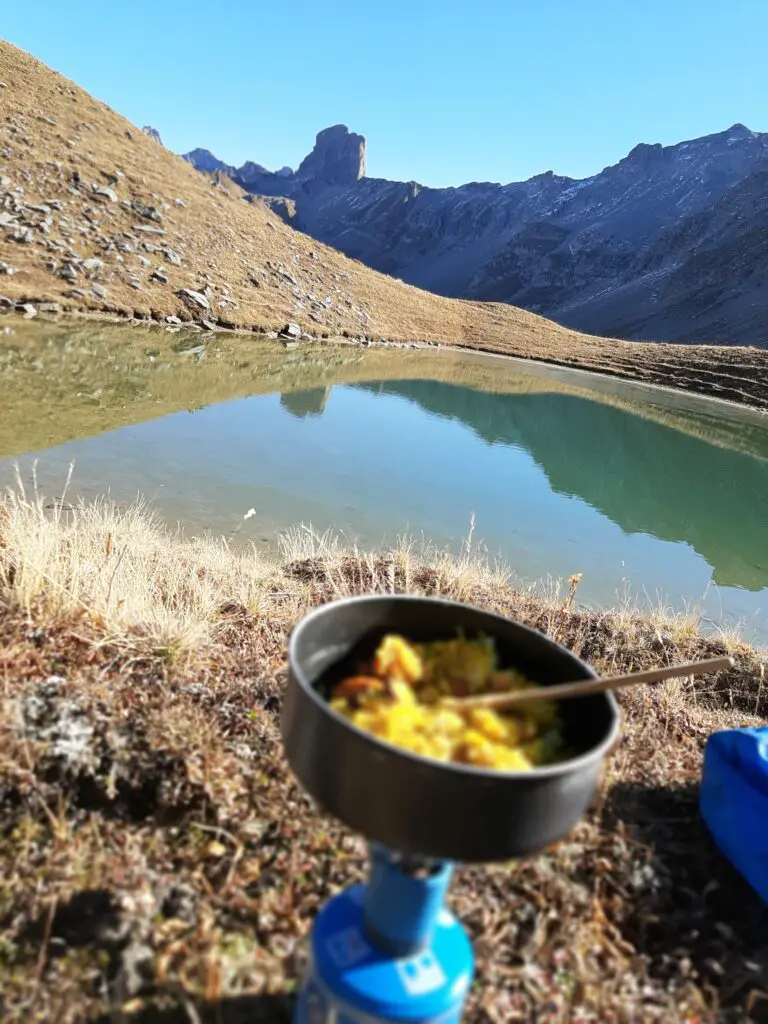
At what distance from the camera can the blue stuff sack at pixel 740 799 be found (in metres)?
2.96

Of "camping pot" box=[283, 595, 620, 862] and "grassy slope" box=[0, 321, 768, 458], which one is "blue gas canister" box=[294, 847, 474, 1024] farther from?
"grassy slope" box=[0, 321, 768, 458]

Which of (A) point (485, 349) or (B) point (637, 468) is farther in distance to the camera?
(A) point (485, 349)

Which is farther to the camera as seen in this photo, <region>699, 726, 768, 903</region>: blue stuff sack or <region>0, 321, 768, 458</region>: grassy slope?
<region>0, 321, 768, 458</region>: grassy slope

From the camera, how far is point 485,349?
174 ft

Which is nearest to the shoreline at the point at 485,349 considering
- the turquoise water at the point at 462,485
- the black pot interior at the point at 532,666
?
the turquoise water at the point at 462,485

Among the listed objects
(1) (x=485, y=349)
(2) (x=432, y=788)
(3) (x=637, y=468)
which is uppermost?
(1) (x=485, y=349)

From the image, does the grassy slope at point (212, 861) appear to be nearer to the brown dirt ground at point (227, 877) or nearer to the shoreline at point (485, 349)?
the brown dirt ground at point (227, 877)

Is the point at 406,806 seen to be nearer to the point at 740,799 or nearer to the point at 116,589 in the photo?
the point at 740,799

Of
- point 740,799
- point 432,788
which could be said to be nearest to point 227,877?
point 432,788

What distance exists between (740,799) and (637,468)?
17.5m

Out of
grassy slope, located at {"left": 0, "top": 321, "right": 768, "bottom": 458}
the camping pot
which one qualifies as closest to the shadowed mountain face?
grassy slope, located at {"left": 0, "top": 321, "right": 768, "bottom": 458}

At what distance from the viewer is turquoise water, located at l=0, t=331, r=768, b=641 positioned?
989cm

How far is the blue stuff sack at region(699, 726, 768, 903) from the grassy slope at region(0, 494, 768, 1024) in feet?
0.45

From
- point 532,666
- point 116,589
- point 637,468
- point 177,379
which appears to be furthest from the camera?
point 637,468
